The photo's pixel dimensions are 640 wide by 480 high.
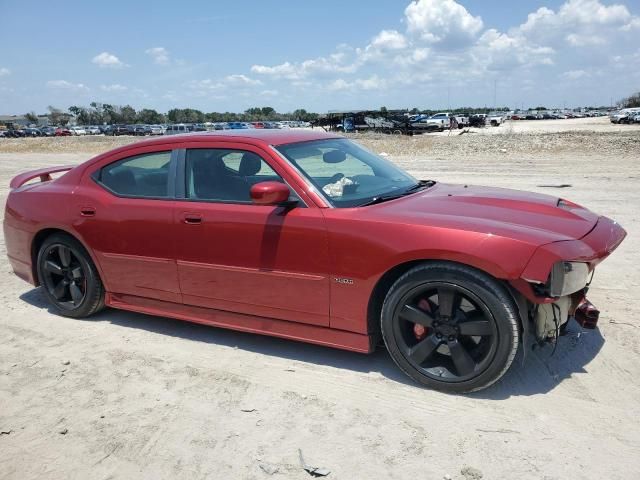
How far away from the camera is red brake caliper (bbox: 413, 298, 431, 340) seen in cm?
336

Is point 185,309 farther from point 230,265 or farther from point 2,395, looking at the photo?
point 2,395

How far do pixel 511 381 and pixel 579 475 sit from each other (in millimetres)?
923

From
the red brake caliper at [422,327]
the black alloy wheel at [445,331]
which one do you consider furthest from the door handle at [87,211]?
the red brake caliper at [422,327]

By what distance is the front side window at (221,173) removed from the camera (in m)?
3.99

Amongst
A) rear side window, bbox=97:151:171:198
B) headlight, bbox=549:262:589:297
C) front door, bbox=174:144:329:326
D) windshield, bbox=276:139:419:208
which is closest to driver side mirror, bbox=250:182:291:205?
front door, bbox=174:144:329:326

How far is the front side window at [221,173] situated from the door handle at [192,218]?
0.48 feet

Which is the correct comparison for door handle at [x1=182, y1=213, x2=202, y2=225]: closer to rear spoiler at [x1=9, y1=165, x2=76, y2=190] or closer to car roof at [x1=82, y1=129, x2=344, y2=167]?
car roof at [x1=82, y1=129, x2=344, y2=167]

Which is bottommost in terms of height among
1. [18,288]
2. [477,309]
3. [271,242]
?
[18,288]

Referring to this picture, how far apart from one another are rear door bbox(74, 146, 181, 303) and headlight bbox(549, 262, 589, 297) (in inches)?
105

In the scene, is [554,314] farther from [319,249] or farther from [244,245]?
[244,245]

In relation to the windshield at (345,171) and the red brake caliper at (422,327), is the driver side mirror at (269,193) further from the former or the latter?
the red brake caliper at (422,327)

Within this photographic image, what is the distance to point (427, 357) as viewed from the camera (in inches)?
134

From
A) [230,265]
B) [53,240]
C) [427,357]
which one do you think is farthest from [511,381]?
[53,240]

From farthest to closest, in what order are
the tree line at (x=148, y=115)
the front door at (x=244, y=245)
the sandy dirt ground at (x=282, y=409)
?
the tree line at (x=148, y=115)
the front door at (x=244, y=245)
the sandy dirt ground at (x=282, y=409)
